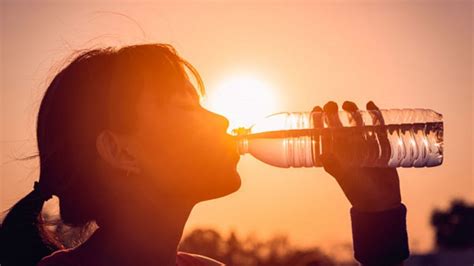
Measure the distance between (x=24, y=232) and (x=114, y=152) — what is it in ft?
1.31

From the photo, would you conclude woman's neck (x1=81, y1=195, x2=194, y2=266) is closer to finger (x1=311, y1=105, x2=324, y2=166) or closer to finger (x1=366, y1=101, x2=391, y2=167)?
finger (x1=311, y1=105, x2=324, y2=166)

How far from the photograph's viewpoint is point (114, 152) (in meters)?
1.38

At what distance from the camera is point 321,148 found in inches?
71.2

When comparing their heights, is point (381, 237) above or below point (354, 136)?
below

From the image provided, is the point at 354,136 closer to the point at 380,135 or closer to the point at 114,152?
the point at 380,135

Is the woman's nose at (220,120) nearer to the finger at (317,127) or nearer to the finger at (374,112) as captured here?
the finger at (317,127)

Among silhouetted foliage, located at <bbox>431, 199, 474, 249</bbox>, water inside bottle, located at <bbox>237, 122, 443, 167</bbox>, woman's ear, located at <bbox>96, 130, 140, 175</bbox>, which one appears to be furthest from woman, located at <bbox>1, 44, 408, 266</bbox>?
silhouetted foliage, located at <bbox>431, 199, 474, 249</bbox>

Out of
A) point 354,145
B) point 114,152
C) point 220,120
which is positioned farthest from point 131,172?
point 354,145

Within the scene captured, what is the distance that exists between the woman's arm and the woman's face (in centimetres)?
35

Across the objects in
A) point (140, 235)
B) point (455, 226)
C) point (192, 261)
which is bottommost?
point (455, 226)

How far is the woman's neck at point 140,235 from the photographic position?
1371 mm

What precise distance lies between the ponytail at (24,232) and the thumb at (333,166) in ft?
2.81

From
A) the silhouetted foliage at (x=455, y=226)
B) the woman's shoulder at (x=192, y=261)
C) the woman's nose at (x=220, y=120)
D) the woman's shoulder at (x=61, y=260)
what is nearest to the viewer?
the woman's shoulder at (x=61, y=260)

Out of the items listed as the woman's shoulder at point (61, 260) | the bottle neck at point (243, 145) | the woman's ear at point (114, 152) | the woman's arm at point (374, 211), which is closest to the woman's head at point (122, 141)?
the woman's ear at point (114, 152)
